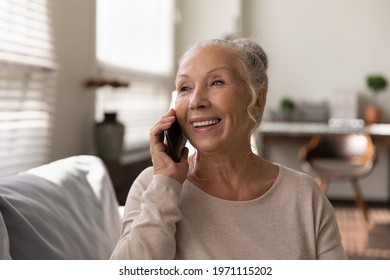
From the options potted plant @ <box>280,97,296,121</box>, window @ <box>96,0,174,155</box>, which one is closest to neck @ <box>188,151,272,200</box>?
window @ <box>96,0,174,155</box>

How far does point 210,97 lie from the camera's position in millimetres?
1030

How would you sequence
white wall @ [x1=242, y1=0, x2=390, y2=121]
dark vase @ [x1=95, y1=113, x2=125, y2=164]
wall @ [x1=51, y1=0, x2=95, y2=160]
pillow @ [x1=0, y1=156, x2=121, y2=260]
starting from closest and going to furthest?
pillow @ [x1=0, y1=156, x2=121, y2=260]
wall @ [x1=51, y1=0, x2=95, y2=160]
dark vase @ [x1=95, y1=113, x2=125, y2=164]
white wall @ [x1=242, y1=0, x2=390, y2=121]

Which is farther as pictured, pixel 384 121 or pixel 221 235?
pixel 384 121

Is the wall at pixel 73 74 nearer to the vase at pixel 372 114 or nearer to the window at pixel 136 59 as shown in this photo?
the window at pixel 136 59

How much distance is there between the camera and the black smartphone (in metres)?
1.04

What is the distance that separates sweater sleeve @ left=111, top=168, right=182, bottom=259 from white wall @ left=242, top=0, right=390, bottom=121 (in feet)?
14.4

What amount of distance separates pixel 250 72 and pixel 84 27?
5.76 ft

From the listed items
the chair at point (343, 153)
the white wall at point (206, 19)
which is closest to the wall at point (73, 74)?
the chair at point (343, 153)

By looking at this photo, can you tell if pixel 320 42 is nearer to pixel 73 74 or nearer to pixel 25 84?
pixel 73 74

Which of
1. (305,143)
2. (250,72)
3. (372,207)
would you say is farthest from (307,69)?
(250,72)

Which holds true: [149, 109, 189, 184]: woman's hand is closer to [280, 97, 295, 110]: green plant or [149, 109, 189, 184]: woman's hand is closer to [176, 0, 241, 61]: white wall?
[176, 0, 241, 61]: white wall

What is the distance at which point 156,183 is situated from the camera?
994 millimetres

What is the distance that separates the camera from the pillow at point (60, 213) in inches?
46.4
